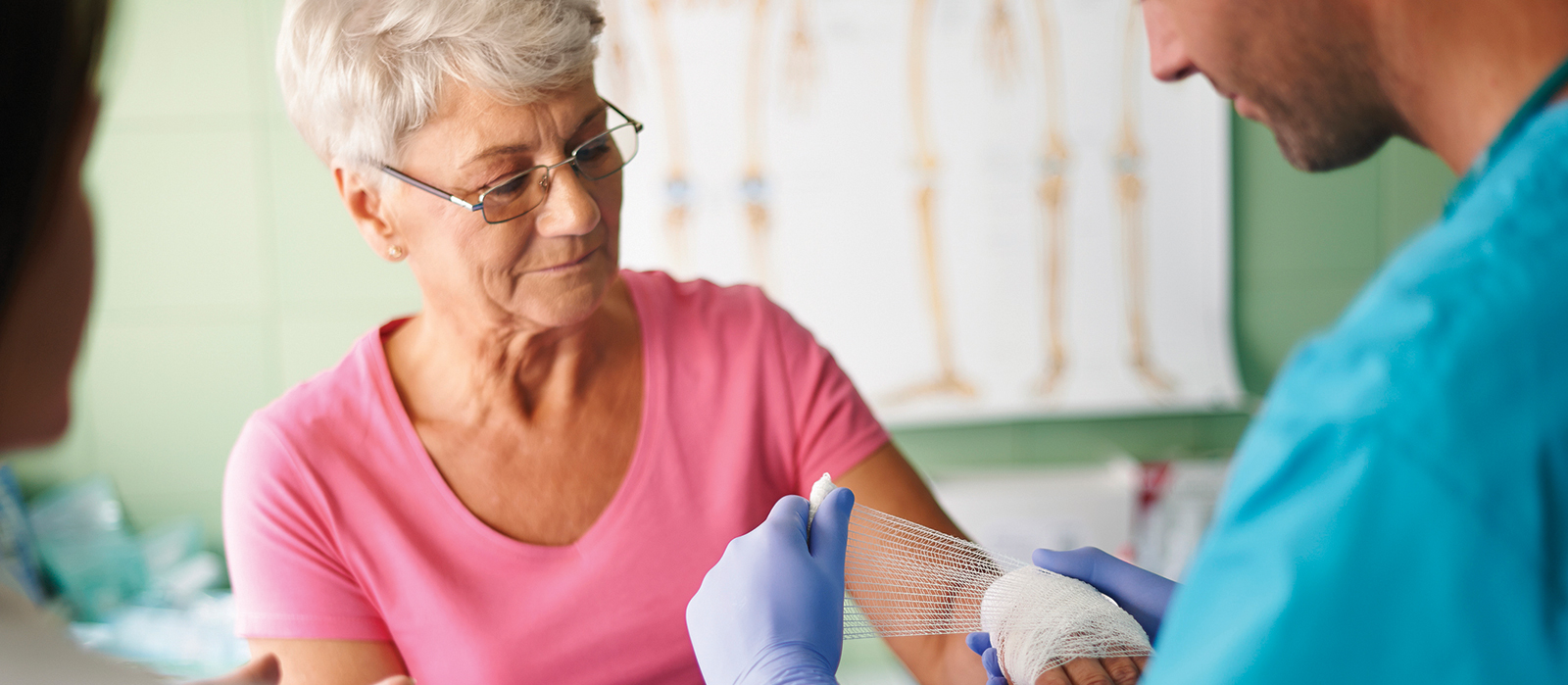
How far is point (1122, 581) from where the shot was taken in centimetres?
85

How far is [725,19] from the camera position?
2084mm

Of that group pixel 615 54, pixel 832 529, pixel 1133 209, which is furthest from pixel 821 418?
pixel 1133 209

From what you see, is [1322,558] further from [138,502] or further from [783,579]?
[138,502]

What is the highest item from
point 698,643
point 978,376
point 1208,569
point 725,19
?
point 725,19

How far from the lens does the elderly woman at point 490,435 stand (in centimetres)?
84

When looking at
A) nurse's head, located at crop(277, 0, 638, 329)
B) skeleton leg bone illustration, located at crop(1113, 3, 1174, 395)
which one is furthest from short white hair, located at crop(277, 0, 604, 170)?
skeleton leg bone illustration, located at crop(1113, 3, 1174, 395)

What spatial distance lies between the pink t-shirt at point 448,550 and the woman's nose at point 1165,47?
19.7 inches

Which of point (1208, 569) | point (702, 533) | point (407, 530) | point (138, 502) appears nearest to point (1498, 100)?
point (1208, 569)

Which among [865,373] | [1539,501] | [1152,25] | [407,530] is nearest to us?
[1539,501]

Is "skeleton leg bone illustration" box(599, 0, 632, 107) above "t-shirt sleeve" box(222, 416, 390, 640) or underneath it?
above

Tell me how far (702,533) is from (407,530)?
0.26 metres

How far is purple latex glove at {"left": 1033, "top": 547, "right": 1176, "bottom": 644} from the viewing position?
838 mm

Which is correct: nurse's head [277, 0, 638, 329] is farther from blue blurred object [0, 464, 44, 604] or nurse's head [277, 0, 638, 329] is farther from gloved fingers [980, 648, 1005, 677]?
blue blurred object [0, 464, 44, 604]

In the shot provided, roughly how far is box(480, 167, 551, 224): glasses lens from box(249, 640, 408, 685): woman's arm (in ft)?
1.29
